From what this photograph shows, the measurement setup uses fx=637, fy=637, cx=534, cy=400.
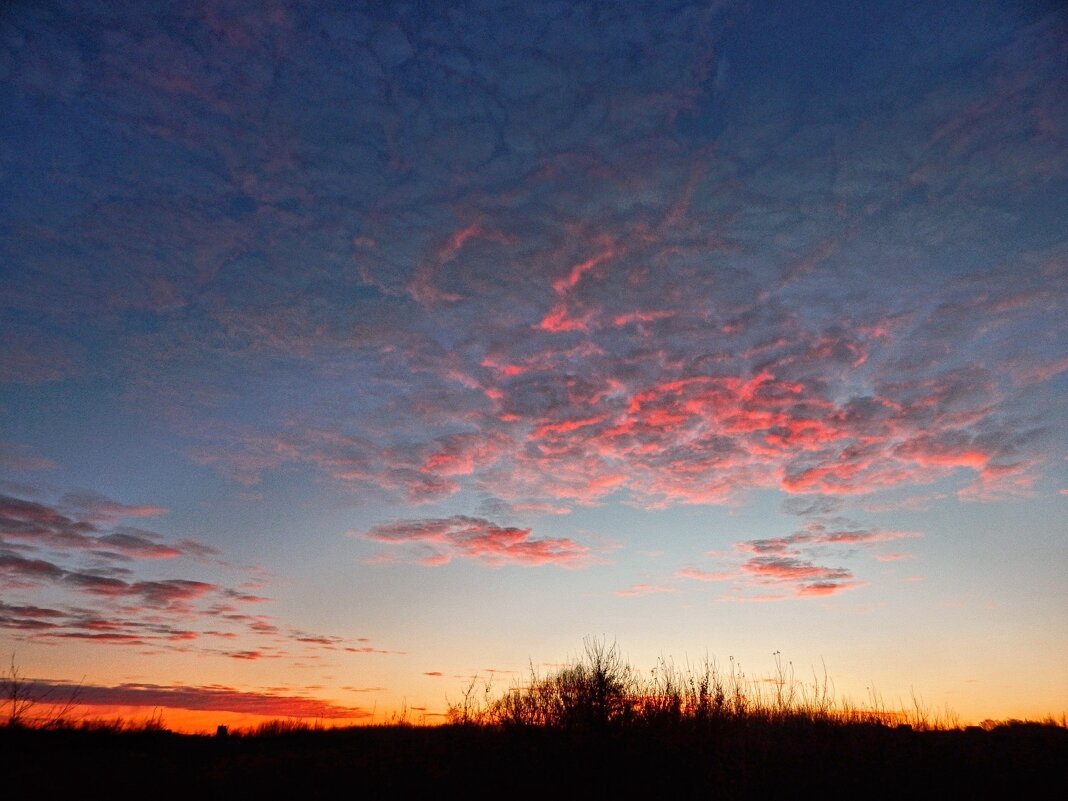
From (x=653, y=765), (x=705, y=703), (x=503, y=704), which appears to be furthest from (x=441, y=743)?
(x=705, y=703)

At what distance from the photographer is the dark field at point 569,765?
11.3 m

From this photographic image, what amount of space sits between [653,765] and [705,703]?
2825 mm

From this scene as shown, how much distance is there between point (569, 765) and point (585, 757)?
1.24ft

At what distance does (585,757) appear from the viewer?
1298 cm

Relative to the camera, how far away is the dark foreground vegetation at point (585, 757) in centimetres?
1145

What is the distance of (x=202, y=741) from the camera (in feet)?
54.4

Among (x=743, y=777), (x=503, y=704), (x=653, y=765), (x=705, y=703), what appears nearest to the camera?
(x=743, y=777)

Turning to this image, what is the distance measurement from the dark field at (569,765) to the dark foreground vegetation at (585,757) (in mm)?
39

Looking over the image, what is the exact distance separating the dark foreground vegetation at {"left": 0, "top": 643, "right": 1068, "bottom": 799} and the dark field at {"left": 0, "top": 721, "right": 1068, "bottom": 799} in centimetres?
4

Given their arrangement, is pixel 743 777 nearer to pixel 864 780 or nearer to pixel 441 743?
pixel 864 780

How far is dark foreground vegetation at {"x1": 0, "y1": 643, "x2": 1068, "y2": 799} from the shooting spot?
37.6 ft

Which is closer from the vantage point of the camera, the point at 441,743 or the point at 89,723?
the point at 441,743

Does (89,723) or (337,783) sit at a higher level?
(89,723)

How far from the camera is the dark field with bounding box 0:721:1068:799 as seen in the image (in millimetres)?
11312
